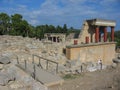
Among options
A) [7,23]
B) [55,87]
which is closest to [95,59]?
[55,87]

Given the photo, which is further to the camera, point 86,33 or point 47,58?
point 86,33

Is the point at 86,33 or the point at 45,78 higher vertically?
the point at 86,33

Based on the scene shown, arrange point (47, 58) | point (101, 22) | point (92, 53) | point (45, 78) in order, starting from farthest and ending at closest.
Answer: point (101, 22) → point (92, 53) → point (47, 58) → point (45, 78)

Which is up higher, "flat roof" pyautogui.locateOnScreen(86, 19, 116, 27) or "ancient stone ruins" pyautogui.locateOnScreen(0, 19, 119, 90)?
"flat roof" pyautogui.locateOnScreen(86, 19, 116, 27)

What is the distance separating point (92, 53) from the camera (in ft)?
61.7

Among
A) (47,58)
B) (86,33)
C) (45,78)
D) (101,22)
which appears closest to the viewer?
(45,78)

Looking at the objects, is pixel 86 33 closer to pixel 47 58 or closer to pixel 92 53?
pixel 92 53

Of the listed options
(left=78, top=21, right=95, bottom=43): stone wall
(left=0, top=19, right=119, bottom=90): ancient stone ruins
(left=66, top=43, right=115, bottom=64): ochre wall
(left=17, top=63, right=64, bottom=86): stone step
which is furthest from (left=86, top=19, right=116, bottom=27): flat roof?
(left=17, top=63, right=64, bottom=86): stone step

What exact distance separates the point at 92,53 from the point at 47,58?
567 centimetres

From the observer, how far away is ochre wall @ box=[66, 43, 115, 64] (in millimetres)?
17055

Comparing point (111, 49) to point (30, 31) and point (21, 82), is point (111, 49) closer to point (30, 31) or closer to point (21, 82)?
point (21, 82)

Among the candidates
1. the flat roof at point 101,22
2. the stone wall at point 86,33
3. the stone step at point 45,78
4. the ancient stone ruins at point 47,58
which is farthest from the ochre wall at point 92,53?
the stone step at point 45,78

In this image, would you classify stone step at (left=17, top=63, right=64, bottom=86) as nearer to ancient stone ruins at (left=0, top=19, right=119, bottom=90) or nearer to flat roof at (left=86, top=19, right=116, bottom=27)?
ancient stone ruins at (left=0, top=19, right=119, bottom=90)

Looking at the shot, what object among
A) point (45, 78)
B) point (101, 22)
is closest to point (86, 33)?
point (101, 22)
